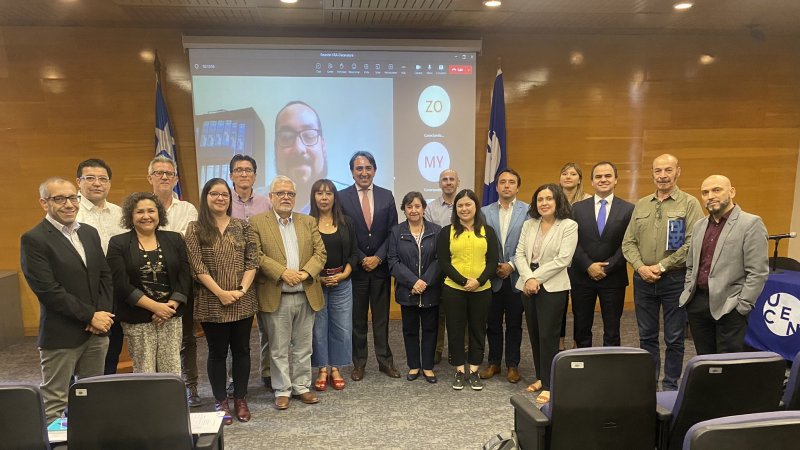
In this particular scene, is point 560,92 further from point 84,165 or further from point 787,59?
point 84,165

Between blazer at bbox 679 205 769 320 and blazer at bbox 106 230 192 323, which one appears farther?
blazer at bbox 679 205 769 320

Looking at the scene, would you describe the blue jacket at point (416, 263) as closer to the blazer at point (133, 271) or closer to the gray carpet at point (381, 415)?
the gray carpet at point (381, 415)

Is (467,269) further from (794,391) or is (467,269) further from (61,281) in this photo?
(61,281)

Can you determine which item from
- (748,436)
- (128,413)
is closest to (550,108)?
(748,436)

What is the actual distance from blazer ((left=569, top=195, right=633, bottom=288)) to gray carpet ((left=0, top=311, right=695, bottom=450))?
3.32ft

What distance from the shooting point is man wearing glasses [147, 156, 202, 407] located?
10.8 ft

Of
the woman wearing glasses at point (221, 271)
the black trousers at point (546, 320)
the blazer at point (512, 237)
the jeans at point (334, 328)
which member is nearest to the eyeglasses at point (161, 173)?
the woman wearing glasses at point (221, 271)

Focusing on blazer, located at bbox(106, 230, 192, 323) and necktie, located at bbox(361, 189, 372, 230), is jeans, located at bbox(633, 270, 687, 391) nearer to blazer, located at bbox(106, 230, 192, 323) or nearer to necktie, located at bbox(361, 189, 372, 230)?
necktie, located at bbox(361, 189, 372, 230)

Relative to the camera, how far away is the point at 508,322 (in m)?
3.82

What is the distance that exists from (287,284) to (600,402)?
6.61ft

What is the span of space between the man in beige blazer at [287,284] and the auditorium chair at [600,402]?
178cm

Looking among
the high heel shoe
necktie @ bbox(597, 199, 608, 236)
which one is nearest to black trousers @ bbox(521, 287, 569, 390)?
necktie @ bbox(597, 199, 608, 236)

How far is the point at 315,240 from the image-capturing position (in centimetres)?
332

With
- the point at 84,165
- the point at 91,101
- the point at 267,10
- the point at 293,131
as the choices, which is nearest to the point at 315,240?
the point at 84,165
